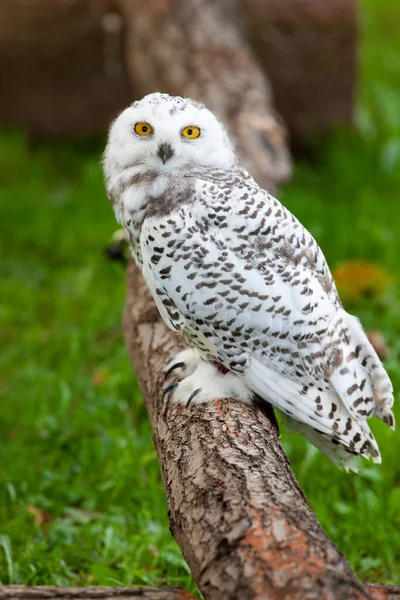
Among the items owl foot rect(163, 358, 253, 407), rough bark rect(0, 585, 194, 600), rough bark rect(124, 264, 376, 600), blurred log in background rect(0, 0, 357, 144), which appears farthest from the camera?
blurred log in background rect(0, 0, 357, 144)

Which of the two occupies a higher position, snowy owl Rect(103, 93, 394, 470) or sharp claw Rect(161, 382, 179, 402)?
snowy owl Rect(103, 93, 394, 470)

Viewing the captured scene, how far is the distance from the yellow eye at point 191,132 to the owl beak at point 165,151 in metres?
0.08

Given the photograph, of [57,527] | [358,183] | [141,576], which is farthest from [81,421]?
[358,183]

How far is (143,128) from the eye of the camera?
3184 mm

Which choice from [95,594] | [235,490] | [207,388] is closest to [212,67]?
[207,388]

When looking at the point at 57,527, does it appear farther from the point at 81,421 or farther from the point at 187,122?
the point at 187,122

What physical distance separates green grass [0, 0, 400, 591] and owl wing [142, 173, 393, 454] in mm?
830

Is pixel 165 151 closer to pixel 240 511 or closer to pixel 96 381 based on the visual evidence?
pixel 240 511

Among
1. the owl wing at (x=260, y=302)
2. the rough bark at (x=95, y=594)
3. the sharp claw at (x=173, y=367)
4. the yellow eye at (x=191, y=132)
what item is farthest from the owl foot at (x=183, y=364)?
the rough bark at (x=95, y=594)

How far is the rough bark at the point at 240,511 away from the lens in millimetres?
2035

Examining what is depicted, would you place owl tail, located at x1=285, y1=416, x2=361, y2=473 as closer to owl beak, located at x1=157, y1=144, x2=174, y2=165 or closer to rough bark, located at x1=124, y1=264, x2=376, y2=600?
rough bark, located at x1=124, y1=264, x2=376, y2=600

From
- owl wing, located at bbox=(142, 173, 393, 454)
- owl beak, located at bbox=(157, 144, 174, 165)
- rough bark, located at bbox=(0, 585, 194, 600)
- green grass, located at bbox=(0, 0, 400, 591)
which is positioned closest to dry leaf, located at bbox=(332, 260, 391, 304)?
green grass, located at bbox=(0, 0, 400, 591)

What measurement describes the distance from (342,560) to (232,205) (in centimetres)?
143

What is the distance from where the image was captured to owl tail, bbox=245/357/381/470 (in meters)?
3.06
